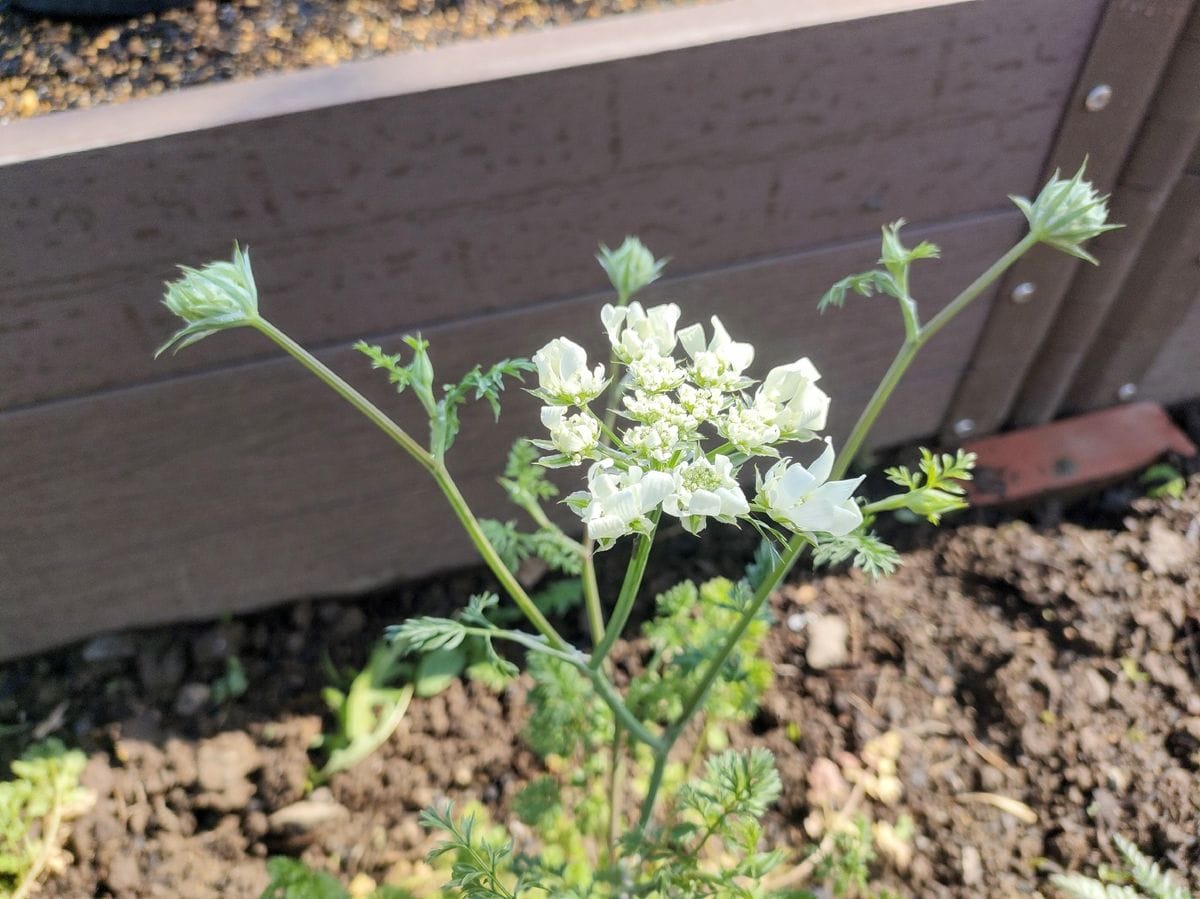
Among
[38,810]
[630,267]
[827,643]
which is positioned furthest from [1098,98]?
[38,810]

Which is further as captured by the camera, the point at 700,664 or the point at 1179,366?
the point at 1179,366

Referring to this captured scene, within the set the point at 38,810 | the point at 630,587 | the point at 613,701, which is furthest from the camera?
the point at 38,810

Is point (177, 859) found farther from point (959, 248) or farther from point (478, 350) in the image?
point (959, 248)

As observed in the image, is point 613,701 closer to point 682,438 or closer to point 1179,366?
point 682,438

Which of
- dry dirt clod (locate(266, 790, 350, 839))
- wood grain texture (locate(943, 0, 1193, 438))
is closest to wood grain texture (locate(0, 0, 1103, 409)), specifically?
wood grain texture (locate(943, 0, 1193, 438))

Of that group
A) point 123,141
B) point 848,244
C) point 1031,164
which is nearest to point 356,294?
point 123,141


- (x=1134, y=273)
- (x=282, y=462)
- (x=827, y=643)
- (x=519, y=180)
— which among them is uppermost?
(x=519, y=180)

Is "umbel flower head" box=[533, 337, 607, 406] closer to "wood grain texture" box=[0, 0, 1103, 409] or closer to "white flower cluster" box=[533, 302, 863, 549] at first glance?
"white flower cluster" box=[533, 302, 863, 549]

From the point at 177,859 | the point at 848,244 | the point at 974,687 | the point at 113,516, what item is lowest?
the point at 177,859
